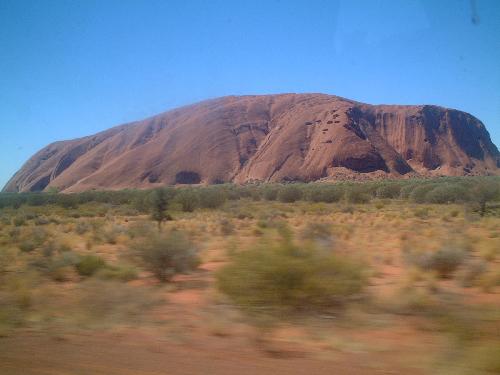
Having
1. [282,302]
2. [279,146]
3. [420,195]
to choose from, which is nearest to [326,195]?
[420,195]

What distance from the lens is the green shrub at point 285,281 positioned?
28.8 ft

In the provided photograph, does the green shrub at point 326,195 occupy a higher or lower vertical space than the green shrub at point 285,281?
higher

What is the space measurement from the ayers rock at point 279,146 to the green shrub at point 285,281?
10669cm

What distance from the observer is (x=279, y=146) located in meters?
129

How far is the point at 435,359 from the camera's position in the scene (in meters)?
6.09

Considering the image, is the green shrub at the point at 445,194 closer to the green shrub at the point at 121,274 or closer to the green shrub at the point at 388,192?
the green shrub at the point at 388,192

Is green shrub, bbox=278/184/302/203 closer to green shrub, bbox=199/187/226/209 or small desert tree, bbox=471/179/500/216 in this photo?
green shrub, bbox=199/187/226/209

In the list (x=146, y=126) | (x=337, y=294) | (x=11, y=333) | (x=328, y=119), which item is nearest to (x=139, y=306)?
(x=11, y=333)

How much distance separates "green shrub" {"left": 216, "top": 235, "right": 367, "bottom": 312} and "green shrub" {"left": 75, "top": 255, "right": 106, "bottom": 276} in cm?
616

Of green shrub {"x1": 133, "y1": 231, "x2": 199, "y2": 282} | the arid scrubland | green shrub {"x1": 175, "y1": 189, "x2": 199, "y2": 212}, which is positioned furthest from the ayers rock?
the arid scrubland

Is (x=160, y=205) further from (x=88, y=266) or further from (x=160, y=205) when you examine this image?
(x=88, y=266)

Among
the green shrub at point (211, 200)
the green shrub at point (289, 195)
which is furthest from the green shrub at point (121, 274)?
the green shrub at point (289, 195)

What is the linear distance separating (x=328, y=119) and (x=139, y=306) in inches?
5072

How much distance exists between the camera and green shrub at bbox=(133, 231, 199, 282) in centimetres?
1362
